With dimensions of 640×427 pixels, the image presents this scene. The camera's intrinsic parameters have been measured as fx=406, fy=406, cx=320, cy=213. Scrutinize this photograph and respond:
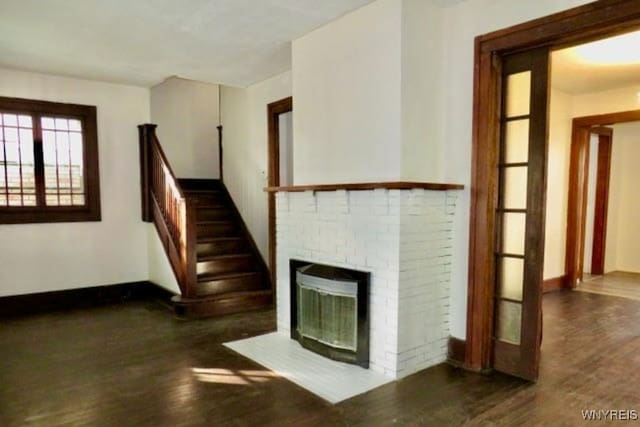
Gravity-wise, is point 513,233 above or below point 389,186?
below

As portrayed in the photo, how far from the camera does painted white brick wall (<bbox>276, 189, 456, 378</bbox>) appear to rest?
2924 mm

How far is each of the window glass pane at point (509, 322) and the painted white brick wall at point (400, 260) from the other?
396mm

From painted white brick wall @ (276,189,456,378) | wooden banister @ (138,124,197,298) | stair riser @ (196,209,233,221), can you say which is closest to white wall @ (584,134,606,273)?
painted white brick wall @ (276,189,456,378)

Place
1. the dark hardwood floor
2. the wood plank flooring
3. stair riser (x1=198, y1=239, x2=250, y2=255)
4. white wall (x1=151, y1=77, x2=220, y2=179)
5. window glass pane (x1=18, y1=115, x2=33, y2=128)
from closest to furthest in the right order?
the dark hardwood floor
window glass pane (x1=18, y1=115, x2=33, y2=128)
stair riser (x1=198, y1=239, x2=250, y2=255)
the wood plank flooring
white wall (x1=151, y1=77, x2=220, y2=179)

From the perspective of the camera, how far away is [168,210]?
5.09 m

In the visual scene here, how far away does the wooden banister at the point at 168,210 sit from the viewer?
460 cm

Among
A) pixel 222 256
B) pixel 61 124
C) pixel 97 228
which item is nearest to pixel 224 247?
pixel 222 256

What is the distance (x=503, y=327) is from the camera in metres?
3.04

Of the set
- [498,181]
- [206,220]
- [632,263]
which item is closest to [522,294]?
[498,181]

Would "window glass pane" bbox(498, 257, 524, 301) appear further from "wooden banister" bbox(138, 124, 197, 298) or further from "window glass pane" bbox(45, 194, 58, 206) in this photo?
"window glass pane" bbox(45, 194, 58, 206)

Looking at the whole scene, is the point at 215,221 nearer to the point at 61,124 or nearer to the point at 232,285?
the point at 232,285

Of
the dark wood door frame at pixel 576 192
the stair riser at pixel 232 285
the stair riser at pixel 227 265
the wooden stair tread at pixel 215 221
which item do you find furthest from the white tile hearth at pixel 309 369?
the dark wood door frame at pixel 576 192

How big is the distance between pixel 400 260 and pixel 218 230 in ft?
11.4

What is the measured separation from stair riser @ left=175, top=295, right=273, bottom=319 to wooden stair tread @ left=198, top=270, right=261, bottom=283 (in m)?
0.33
